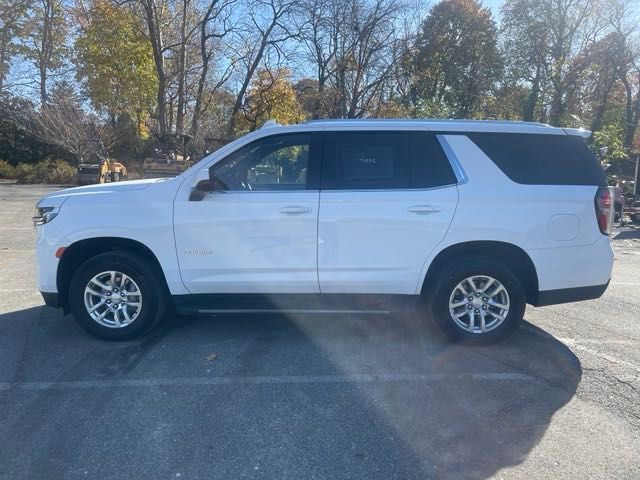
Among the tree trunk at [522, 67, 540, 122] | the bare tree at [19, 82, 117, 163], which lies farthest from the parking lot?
the bare tree at [19, 82, 117, 163]

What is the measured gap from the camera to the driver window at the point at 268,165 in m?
4.83

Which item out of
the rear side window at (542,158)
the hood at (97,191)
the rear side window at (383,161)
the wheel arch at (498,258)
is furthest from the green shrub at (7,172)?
the rear side window at (542,158)

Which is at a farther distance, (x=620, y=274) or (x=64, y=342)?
(x=620, y=274)

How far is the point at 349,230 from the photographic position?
4.70 meters

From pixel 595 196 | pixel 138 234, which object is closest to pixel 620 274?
pixel 595 196

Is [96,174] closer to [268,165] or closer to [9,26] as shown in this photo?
[9,26]

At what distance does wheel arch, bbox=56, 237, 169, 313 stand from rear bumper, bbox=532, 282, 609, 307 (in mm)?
3424

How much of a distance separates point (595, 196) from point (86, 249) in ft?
15.2

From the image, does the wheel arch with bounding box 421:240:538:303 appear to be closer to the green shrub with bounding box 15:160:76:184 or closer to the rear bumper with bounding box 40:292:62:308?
the rear bumper with bounding box 40:292:62:308

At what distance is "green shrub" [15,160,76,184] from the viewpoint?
34688 millimetres

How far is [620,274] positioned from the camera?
8750 millimetres

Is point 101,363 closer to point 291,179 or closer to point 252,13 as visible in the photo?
point 291,179

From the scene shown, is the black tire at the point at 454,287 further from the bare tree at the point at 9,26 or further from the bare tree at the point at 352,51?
the bare tree at the point at 9,26

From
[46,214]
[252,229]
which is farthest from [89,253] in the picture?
[252,229]
